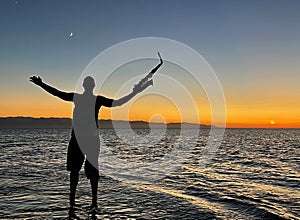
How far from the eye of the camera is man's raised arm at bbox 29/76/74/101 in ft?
22.0

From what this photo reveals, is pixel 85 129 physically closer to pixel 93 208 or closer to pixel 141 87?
pixel 141 87

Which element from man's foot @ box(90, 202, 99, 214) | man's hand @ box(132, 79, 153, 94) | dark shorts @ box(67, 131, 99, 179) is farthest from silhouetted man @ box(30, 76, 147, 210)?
man's foot @ box(90, 202, 99, 214)

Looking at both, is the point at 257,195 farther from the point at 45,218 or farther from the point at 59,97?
the point at 59,97

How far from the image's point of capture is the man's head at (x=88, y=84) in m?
7.92

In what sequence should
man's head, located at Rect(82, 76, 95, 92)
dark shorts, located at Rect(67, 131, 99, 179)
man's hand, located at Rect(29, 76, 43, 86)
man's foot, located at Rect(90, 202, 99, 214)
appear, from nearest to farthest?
1. man's hand, located at Rect(29, 76, 43, 86)
2. dark shorts, located at Rect(67, 131, 99, 179)
3. man's head, located at Rect(82, 76, 95, 92)
4. man's foot, located at Rect(90, 202, 99, 214)

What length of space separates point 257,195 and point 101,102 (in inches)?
351

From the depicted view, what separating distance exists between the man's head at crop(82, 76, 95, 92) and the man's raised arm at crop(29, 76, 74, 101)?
0.52 m

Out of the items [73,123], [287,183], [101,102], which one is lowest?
[287,183]

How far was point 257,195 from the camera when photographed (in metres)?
13.3

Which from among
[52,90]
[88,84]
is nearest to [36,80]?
[52,90]

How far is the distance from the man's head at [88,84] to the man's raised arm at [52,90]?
519mm

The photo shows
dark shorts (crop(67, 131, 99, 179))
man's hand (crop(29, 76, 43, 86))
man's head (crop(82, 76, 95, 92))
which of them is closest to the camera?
man's hand (crop(29, 76, 43, 86))

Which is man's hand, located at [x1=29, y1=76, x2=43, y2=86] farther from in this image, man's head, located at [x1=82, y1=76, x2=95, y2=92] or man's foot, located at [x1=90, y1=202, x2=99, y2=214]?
man's foot, located at [x1=90, y1=202, x2=99, y2=214]

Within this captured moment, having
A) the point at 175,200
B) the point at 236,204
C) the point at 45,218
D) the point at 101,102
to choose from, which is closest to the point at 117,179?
the point at 175,200
